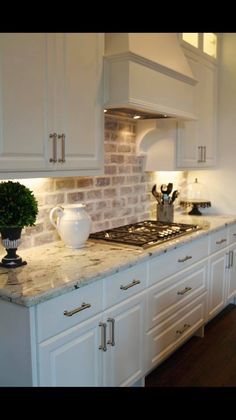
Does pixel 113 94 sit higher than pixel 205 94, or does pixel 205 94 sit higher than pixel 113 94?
pixel 205 94

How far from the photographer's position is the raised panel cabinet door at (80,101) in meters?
1.90

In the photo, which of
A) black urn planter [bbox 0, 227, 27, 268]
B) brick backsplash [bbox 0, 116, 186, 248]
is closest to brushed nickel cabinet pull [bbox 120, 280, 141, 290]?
black urn planter [bbox 0, 227, 27, 268]

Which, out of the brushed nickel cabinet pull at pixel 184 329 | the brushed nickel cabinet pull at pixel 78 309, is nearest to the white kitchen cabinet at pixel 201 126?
the brushed nickel cabinet pull at pixel 184 329

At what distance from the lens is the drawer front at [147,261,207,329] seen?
2.22 metres

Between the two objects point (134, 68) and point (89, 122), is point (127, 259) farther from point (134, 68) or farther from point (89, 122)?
point (134, 68)

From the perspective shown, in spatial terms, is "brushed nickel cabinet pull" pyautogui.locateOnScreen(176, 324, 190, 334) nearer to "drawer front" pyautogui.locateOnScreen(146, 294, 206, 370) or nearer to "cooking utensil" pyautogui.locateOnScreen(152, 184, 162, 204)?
"drawer front" pyautogui.locateOnScreen(146, 294, 206, 370)

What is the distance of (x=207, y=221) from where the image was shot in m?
3.33

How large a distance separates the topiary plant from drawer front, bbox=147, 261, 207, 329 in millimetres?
883

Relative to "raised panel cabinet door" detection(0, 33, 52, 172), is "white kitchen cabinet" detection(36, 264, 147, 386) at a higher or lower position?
lower

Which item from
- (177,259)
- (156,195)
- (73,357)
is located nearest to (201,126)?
(156,195)

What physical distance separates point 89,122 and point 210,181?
209 centimetres

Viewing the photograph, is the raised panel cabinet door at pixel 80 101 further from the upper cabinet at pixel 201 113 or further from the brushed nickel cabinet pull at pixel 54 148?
the upper cabinet at pixel 201 113
